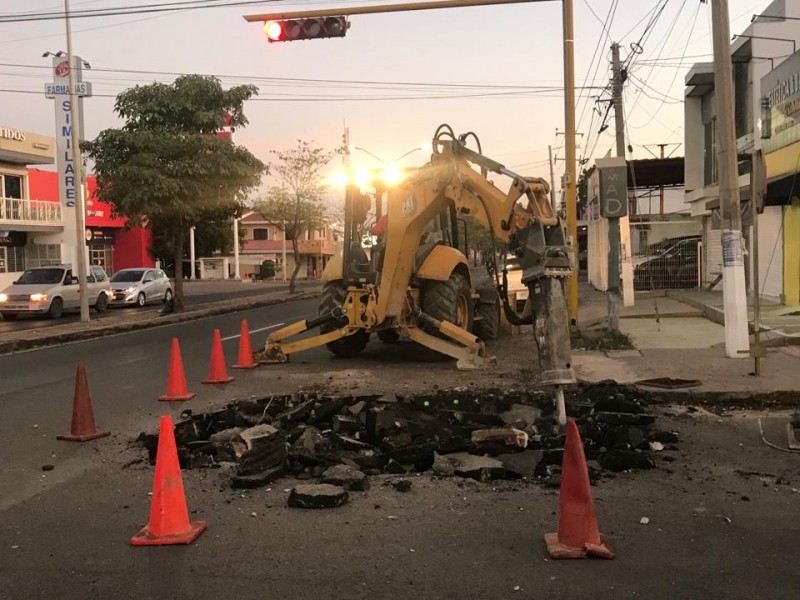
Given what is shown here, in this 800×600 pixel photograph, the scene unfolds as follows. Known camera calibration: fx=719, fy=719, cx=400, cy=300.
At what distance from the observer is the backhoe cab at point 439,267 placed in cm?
712

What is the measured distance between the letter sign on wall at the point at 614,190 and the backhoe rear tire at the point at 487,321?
2832 millimetres

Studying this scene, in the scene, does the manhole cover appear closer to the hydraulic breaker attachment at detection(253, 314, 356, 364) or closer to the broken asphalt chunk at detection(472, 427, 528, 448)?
the broken asphalt chunk at detection(472, 427, 528, 448)

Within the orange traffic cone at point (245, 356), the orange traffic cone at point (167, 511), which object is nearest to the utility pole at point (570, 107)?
the orange traffic cone at point (245, 356)

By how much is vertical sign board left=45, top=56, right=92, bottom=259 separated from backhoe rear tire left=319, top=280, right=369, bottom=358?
1279cm

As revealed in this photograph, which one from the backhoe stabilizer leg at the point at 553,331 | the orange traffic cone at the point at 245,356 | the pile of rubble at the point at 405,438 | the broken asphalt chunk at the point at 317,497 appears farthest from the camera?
the orange traffic cone at the point at 245,356

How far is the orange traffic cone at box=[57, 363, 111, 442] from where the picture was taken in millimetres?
7391

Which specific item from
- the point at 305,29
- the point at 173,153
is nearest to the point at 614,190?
the point at 305,29

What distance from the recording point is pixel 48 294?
23.7m

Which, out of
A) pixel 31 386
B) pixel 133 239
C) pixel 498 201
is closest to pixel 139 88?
pixel 31 386

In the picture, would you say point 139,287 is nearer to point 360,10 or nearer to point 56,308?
point 56,308

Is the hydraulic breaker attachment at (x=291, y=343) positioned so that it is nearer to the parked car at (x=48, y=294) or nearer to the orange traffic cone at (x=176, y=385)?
the orange traffic cone at (x=176, y=385)

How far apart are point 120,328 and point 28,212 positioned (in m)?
21.0

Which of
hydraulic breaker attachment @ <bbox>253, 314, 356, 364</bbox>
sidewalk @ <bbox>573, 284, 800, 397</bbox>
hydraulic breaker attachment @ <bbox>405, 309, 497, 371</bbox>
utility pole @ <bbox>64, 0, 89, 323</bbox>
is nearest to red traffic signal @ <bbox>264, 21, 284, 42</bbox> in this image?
hydraulic breaker attachment @ <bbox>253, 314, 356, 364</bbox>

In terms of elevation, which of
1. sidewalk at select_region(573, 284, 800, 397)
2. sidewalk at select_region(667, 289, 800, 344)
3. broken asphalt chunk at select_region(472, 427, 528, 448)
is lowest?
broken asphalt chunk at select_region(472, 427, 528, 448)
